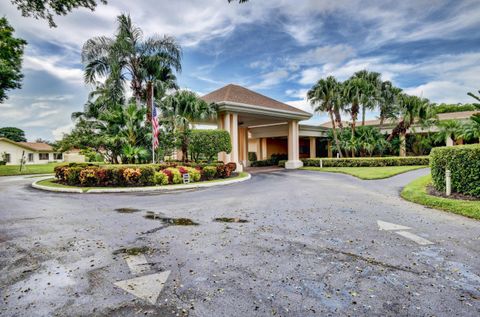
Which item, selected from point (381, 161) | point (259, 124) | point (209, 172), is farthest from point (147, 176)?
point (381, 161)

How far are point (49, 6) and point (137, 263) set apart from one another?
7.05 m

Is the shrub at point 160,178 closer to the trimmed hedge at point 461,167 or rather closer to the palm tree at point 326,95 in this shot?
the trimmed hedge at point 461,167

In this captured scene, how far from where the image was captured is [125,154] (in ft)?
52.4

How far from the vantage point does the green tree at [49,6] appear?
6.75 metres

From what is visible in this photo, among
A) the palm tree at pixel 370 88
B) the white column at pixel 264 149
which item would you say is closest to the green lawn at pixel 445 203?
the palm tree at pixel 370 88

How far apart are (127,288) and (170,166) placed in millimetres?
12092

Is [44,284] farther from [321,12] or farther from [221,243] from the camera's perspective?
[321,12]

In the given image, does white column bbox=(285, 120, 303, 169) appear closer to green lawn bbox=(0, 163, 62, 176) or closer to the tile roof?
green lawn bbox=(0, 163, 62, 176)

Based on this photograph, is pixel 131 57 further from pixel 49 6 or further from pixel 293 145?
pixel 293 145

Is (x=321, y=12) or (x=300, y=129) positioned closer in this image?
(x=321, y=12)

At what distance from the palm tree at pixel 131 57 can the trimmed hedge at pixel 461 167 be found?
15.0m

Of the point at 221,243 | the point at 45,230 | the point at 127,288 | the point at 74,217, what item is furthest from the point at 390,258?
the point at 74,217

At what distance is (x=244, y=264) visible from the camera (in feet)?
12.6

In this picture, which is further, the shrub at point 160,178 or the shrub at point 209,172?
the shrub at point 209,172
